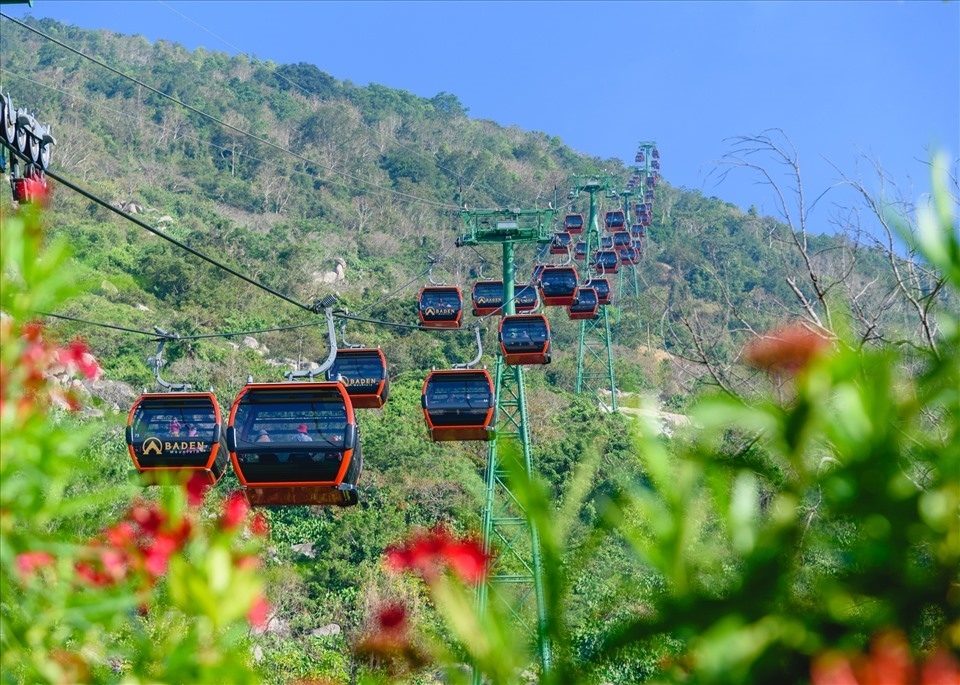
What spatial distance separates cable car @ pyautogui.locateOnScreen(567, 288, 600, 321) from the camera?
87.9 ft

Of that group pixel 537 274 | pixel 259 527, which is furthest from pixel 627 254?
pixel 259 527

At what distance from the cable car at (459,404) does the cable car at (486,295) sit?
8903 millimetres

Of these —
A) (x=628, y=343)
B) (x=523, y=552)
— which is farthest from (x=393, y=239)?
(x=523, y=552)

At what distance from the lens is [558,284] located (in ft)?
76.1

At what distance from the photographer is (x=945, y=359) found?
904 mm

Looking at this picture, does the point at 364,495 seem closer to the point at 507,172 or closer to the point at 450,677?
the point at 450,677

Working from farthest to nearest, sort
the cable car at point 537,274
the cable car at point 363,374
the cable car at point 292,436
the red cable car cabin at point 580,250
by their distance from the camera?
the red cable car cabin at point 580,250
the cable car at point 537,274
the cable car at point 363,374
the cable car at point 292,436

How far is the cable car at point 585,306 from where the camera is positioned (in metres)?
26.8

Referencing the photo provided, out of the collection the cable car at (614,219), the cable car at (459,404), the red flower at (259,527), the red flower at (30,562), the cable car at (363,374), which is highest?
the cable car at (614,219)

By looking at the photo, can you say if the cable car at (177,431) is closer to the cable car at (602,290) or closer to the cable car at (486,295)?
the cable car at (486,295)

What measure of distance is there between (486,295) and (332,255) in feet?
65.4

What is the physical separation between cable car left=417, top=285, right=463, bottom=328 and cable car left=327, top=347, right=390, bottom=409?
19.4 ft

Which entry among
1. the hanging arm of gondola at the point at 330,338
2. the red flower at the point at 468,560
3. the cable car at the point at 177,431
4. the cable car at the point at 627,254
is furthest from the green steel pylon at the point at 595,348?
the red flower at the point at 468,560

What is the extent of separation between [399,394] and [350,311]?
5.27 meters
